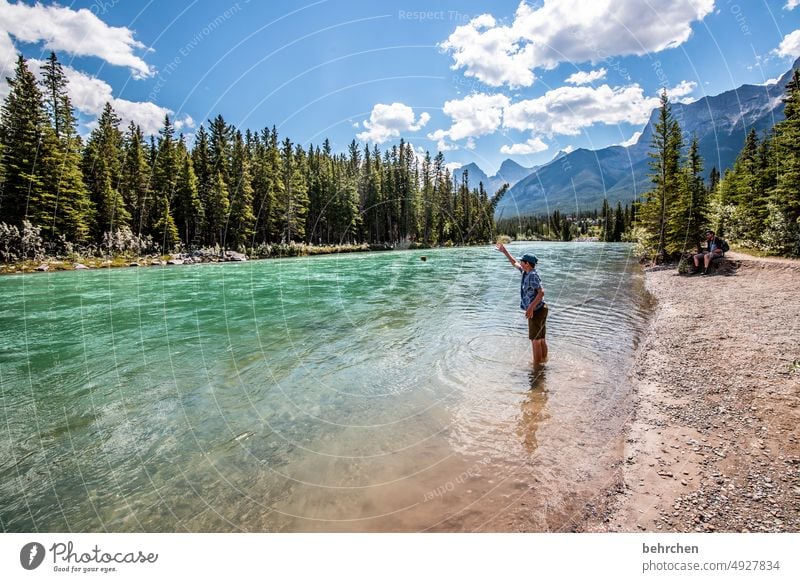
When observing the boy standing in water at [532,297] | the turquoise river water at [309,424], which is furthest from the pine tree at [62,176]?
the boy standing in water at [532,297]

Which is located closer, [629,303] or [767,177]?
[629,303]

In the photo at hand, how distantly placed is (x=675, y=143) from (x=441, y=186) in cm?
6993

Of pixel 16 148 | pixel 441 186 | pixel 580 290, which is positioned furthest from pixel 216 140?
pixel 580 290

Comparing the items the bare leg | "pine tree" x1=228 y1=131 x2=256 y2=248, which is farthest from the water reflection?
"pine tree" x1=228 y1=131 x2=256 y2=248

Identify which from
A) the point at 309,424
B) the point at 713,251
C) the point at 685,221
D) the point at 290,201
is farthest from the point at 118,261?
the point at 685,221

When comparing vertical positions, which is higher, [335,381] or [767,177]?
[767,177]

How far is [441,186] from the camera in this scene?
10275 cm

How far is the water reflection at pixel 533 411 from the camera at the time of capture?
5.81m

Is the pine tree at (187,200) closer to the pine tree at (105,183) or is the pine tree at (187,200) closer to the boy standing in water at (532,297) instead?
the pine tree at (105,183)

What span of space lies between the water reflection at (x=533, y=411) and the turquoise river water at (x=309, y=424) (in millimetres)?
38

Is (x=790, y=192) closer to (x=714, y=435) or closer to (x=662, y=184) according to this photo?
(x=662, y=184)

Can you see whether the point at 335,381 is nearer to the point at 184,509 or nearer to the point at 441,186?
the point at 184,509

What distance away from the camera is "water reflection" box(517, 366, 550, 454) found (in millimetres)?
5812

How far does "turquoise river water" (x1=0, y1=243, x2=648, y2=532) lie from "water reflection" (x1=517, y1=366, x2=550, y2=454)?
0.12ft
